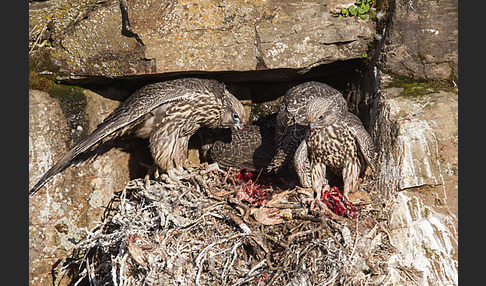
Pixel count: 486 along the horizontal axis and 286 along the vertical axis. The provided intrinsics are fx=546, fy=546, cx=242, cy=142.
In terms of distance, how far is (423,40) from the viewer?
4.93m

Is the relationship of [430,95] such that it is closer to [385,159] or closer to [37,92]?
[385,159]

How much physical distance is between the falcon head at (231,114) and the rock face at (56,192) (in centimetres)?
115

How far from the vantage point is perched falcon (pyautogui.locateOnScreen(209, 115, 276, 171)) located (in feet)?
19.2

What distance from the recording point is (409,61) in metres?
5.00

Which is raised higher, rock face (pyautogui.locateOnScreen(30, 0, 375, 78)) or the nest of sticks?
rock face (pyautogui.locateOnScreen(30, 0, 375, 78))

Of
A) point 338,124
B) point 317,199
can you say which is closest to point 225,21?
point 338,124

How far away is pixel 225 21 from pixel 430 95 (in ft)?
6.57

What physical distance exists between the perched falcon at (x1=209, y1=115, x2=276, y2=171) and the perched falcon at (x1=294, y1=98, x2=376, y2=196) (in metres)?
0.78

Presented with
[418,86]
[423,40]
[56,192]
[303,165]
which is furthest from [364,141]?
[56,192]

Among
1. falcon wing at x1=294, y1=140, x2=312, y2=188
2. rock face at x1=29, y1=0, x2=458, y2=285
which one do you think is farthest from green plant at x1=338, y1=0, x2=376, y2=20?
falcon wing at x1=294, y1=140, x2=312, y2=188

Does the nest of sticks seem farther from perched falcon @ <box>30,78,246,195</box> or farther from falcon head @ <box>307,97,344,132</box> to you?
falcon head @ <box>307,97,344,132</box>

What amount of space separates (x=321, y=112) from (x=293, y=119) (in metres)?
0.56

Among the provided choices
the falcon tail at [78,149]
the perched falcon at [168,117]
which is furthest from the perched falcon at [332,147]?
the falcon tail at [78,149]

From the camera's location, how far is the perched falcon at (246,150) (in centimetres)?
586
